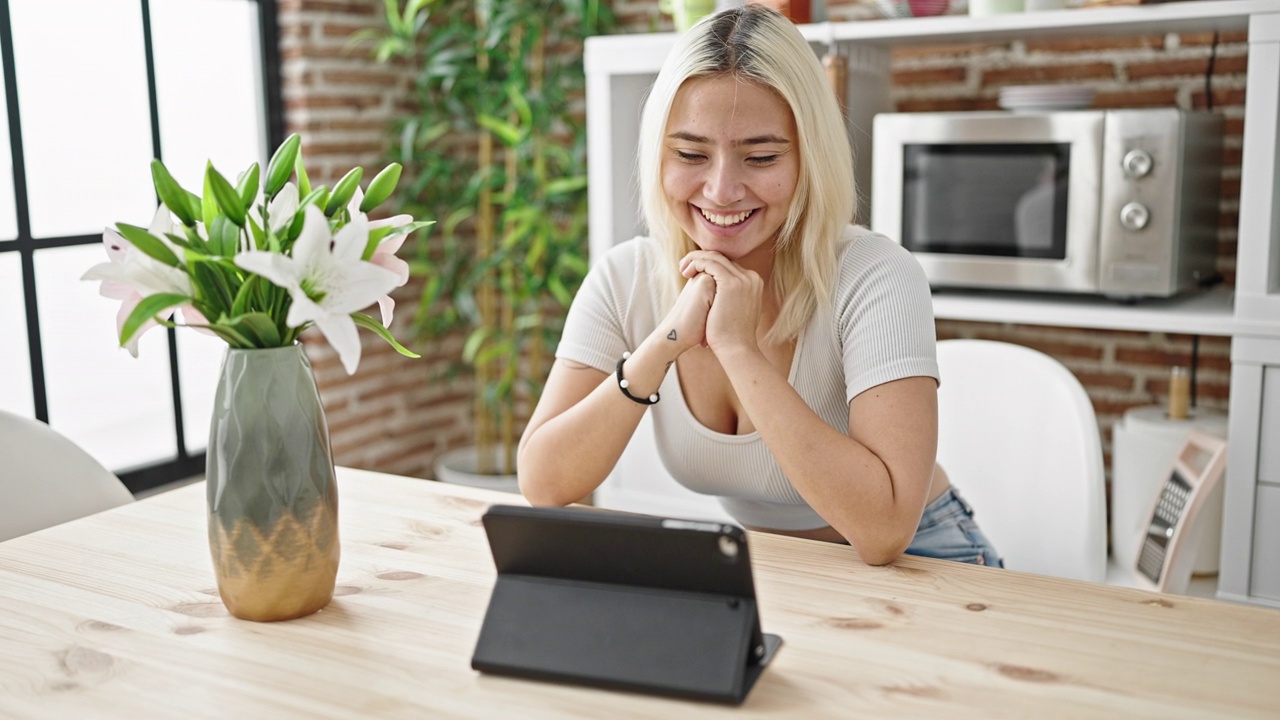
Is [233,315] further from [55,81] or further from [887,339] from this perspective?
[55,81]

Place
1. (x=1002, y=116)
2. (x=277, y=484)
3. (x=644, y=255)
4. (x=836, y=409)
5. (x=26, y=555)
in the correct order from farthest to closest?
(x=1002, y=116)
(x=644, y=255)
(x=836, y=409)
(x=26, y=555)
(x=277, y=484)

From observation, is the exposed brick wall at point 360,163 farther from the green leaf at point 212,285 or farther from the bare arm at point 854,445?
the green leaf at point 212,285

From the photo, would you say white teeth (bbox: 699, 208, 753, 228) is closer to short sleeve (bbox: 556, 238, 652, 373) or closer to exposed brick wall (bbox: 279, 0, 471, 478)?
short sleeve (bbox: 556, 238, 652, 373)

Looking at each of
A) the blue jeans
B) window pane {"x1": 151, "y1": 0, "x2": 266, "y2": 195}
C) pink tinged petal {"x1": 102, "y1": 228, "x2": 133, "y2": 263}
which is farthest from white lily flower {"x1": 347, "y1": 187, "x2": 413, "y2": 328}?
window pane {"x1": 151, "y1": 0, "x2": 266, "y2": 195}

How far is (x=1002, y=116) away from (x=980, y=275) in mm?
318

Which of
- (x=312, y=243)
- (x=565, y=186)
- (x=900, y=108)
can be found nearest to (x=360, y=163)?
(x=565, y=186)

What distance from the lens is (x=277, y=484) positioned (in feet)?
3.46

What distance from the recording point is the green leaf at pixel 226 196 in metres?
1.00

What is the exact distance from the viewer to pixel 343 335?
0.97m

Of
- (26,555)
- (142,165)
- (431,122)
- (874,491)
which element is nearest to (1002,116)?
(874,491)

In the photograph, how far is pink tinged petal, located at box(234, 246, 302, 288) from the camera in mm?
950

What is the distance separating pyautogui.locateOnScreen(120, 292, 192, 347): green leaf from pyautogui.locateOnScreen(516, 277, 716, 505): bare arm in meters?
0.57

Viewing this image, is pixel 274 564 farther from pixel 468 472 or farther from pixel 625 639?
pixel 468 472

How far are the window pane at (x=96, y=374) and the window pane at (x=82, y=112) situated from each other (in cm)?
13
